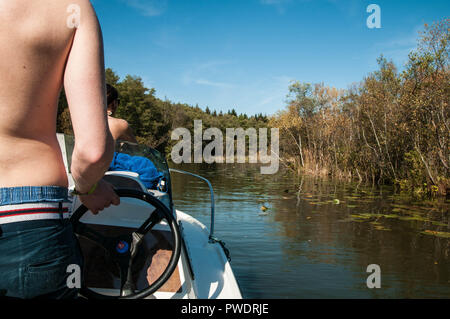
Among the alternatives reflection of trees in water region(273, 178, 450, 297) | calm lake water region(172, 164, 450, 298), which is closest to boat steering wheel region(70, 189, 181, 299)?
calm lake water region(172, 164, 450, 298)

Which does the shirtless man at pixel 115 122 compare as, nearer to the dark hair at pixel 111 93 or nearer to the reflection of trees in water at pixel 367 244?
the dark hair at pixel 111 93

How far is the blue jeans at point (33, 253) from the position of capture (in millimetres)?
938

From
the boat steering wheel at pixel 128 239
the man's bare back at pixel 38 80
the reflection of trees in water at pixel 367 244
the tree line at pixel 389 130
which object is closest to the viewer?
the man's bare back at pixel 38 80

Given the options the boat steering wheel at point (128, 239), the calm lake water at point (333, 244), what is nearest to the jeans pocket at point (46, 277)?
the boat steering wheel at point (128, 239)

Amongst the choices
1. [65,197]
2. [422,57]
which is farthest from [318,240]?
[422,57]

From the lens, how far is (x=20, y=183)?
99 cm

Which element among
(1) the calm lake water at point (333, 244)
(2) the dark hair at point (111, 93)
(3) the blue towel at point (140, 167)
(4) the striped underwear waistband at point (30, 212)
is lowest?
(1) the calm lake water at point (333, 244)

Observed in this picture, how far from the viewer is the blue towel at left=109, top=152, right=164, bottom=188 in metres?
3.16

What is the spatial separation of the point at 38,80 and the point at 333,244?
625 centimetres

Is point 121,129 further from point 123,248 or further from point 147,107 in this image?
point 147,107

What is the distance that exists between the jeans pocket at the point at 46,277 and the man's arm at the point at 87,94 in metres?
0.29

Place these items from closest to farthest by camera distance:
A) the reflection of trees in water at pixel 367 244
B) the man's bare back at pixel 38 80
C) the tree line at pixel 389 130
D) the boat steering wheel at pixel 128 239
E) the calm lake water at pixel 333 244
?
the man's bare back at pixel 38 80
the boat steering wheel at pixel 128 239
the calm lake water at pixel 333 244
the reflection of trees in water at pixel 367 244
the tree line at pixel 389 130

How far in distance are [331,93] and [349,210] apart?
18.8m
